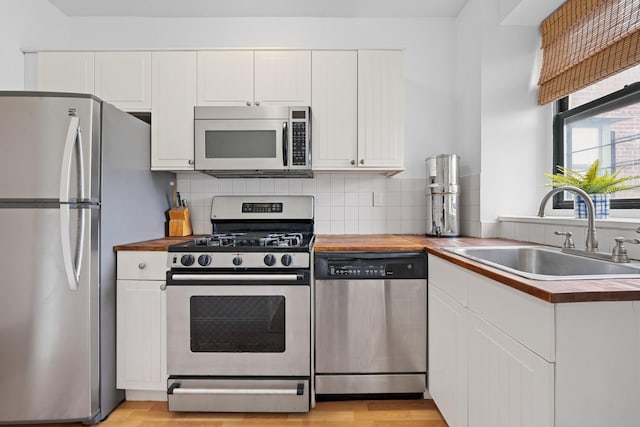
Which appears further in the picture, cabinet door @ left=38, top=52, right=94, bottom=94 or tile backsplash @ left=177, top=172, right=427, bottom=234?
tile backsplash @ left=177, top=172, right=427, bottom=234

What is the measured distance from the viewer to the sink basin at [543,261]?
4.45ft

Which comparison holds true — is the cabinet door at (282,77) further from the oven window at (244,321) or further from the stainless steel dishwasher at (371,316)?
the oven window at (244,321)

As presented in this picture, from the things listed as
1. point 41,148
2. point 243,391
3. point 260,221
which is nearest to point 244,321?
point 243,391

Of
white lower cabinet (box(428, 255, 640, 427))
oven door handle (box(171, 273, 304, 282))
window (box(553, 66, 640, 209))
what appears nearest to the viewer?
white lower cabinet (box(428, 255, 640, 427))

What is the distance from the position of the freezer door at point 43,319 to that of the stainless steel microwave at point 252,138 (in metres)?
0.79

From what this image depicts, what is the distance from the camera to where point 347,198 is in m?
2.69

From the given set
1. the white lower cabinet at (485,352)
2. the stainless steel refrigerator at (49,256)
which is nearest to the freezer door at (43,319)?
the stainless steel refrigerator at (49,256)

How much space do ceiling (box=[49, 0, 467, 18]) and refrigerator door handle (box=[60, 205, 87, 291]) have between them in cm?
161

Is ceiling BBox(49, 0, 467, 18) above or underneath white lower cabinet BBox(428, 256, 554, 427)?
above

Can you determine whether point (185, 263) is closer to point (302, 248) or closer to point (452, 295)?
point (302, 248)

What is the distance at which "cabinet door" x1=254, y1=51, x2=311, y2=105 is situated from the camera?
7.66ft

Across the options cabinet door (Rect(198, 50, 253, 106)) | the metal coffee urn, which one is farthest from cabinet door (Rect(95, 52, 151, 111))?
the metal coffee urn

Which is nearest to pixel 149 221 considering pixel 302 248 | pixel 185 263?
pixel 185 263

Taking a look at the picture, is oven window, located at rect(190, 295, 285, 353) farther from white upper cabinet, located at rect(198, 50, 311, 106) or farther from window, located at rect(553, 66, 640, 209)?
window, located at rect(553, 66, 640, 209)
